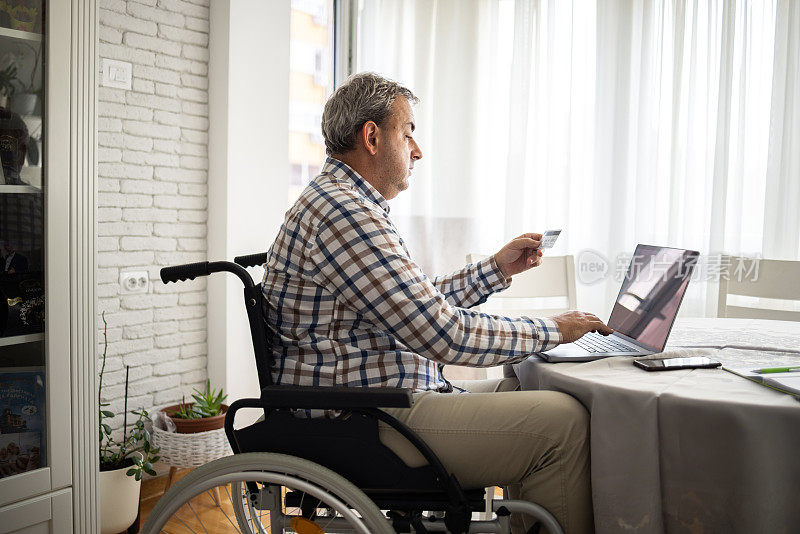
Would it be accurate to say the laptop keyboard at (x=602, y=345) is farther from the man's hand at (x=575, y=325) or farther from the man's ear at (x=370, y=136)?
the man's ear at (x=370, y=136)

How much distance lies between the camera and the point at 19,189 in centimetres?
182

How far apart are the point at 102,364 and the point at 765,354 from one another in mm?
2296

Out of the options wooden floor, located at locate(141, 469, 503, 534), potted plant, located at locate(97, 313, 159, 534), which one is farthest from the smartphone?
Result: potted plant, located at locate(97, 313, 159, 534)

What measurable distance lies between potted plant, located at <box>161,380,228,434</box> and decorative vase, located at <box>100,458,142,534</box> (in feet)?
0.99

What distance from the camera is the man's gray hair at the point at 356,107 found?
62.9 inches

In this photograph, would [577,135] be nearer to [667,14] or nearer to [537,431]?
[667,14]

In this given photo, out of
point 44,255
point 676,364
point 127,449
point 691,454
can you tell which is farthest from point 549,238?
point 127,449

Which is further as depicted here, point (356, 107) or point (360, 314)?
point (356, 107)

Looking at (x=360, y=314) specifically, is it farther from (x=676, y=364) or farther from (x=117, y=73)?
(x=117, y=73)

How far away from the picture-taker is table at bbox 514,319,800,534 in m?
1.12

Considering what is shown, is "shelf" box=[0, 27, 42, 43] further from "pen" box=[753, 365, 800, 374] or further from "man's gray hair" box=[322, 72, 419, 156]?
A: "pen" box=[753, 365, 800, 374]

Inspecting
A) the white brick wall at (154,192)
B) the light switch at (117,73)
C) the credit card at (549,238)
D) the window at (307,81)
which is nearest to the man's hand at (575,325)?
the credit card at (549,238)

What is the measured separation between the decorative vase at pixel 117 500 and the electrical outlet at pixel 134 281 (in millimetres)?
755

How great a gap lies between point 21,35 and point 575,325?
1.61m
